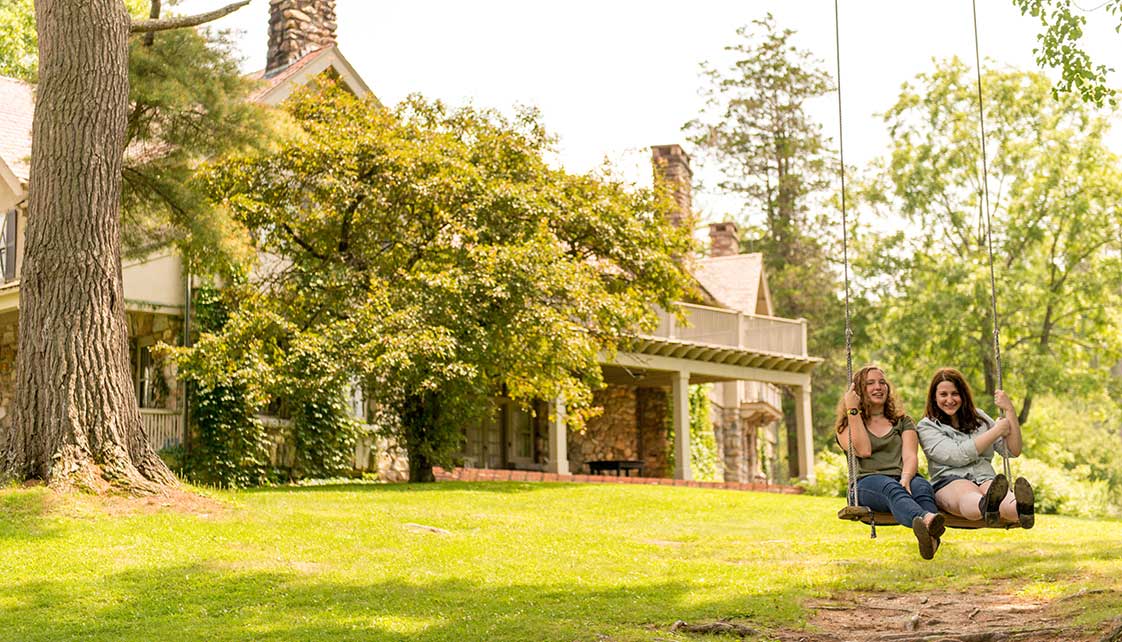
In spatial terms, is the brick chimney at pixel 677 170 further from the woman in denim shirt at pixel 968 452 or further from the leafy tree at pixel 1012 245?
the woman in denim shirt at pixel 968 452

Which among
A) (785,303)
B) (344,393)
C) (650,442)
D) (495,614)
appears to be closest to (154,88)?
(344,393)

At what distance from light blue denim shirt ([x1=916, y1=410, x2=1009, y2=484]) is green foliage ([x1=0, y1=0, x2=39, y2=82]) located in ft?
93.1

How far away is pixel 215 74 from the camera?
15.7 metres

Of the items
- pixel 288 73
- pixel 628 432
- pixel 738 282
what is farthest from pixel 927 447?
pixel 738 282

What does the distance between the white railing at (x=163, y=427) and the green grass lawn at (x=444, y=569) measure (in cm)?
327

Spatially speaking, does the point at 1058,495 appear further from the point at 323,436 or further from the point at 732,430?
the point at 732,430

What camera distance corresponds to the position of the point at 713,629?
353 inches

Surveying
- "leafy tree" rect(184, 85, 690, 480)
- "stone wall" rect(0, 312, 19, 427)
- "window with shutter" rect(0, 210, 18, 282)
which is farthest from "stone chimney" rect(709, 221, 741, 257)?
"window with shutter" rect(0, 210, 18, 282)

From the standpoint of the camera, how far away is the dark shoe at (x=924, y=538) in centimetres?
779

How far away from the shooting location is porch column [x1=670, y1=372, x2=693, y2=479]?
91.5 feet

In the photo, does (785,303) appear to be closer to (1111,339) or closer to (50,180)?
(1111,339)

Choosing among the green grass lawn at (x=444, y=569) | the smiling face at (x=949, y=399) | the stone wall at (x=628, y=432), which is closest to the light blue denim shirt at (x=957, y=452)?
the smiling face at (x=949, y=399)

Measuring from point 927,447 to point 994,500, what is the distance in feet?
2.46

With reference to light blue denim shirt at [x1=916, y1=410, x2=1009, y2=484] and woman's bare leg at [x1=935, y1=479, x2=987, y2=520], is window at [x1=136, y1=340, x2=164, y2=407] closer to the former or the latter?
light blue denim shirt at [x1=916, y1=410, x2=1009, y2=484]
